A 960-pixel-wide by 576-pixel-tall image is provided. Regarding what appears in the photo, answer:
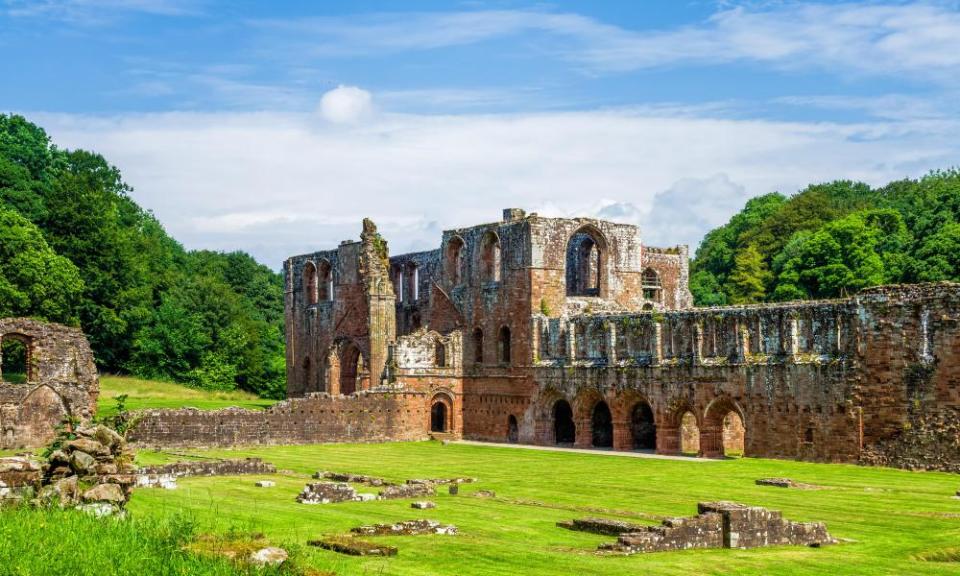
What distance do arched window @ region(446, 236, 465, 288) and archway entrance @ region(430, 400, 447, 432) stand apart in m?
4.98

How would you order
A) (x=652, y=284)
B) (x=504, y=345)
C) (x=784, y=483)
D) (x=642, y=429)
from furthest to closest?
(x=652, y=284) → (x=504, y=345) → (x=642, y=429) → (x=784, y=483)

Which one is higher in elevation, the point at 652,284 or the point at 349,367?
the point at 652,284

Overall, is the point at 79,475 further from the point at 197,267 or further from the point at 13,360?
the point at 197,267

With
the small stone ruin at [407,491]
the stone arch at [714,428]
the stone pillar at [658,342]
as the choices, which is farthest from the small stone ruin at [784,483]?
the stone pillar at [658,342]

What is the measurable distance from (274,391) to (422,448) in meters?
35.3

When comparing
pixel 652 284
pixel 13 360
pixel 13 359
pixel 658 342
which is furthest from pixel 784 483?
pixel 13 360

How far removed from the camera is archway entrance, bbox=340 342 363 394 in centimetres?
6266

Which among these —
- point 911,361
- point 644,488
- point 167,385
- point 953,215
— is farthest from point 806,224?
point 644,488

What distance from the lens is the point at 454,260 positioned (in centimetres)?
5678

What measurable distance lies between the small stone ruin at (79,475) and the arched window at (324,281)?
41.2 meters

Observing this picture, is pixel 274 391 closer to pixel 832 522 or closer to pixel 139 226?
pixel 139 226

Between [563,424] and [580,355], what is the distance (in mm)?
3875

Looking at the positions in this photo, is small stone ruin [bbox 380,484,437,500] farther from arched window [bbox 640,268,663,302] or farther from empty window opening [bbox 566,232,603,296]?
arched window [bbox 640,268,663,302]

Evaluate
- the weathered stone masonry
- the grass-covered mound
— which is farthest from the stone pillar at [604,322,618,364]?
the grass-covered mound
